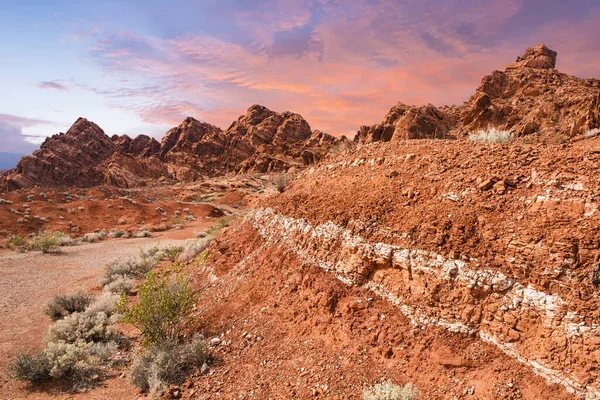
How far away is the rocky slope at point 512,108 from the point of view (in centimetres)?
2145

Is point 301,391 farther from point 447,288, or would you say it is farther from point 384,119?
point 384,119

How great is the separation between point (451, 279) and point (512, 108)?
98.9ft

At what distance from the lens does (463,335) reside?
4.91 meters

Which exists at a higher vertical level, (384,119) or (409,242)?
(384,119)

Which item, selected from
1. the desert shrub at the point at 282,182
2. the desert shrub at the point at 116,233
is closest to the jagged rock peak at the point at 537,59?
the desert shrub at the point at 282,182

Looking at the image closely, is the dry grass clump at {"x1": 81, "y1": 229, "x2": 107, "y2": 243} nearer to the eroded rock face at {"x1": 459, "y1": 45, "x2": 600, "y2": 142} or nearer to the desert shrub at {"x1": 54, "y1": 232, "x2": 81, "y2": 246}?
the desert shrub at {"x1": 54, "y1": 232, "x2": 81, "y2": 246}

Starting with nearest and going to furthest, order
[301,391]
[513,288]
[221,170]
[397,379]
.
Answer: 1. [513,288]
2. [397,379]
3. [301,391]
4. [221,170]

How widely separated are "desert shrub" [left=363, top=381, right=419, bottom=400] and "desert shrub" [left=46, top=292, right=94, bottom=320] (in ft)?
35.9

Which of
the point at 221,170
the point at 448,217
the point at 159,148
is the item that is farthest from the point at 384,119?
the point at 159,148

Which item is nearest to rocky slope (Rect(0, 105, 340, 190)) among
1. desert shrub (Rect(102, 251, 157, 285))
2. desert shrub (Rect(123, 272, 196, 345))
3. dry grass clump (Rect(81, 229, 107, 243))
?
dry grass clump (Rect(81, 229, 107, 243))

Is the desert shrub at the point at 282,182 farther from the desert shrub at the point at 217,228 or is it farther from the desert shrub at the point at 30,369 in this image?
the desert shrub at the point at 30,369

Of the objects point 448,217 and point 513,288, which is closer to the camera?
point 513,288

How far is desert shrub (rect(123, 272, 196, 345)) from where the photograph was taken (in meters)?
7.59

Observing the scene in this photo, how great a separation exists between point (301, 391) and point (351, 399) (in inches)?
36.4
